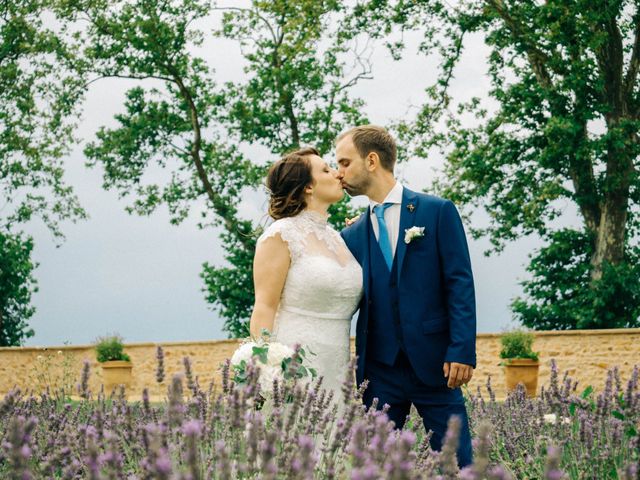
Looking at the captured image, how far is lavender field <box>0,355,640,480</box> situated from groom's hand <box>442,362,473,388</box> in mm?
349

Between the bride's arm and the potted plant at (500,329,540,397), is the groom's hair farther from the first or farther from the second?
the potted plant at (500,329,540,397)

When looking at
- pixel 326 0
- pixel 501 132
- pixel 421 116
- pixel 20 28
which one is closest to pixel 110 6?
pixel 20 28

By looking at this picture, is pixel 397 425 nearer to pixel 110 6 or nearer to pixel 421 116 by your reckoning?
pixel 421 116

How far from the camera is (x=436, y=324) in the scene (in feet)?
12.7

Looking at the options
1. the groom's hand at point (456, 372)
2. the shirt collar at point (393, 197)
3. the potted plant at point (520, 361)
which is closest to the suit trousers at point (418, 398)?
the groom's hand at point (456, 372)

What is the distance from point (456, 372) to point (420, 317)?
1.00 ft

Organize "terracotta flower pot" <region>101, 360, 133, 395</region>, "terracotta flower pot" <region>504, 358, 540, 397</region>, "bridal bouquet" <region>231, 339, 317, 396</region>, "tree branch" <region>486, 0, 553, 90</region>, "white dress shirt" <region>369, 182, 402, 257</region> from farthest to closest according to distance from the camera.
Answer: "tree branch" <region>486, 0, 553, 90</region>
"terracotta flower pot" <region>101, 360, 133, 395</region>
"terracotta flower pot" <region>504, 358, 540, 397</region>
"white dress shirt" <region>369, 182, 402, 257</region>
"bridal bouquet" <region>231, 339, 317, 396</region>

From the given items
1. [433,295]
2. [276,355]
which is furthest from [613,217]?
[276,355]

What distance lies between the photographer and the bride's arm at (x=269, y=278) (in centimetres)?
397

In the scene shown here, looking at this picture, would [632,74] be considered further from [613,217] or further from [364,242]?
[364,242]

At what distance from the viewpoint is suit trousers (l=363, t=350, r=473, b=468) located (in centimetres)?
386

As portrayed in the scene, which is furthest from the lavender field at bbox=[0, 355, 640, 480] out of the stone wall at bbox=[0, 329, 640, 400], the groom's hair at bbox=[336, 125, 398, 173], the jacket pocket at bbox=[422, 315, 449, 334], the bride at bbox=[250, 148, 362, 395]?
the stone wall at bbox=[0, 329, 640, 400]

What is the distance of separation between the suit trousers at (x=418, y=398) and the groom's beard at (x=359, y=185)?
89 cm

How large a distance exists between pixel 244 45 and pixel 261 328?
17.9 meters
